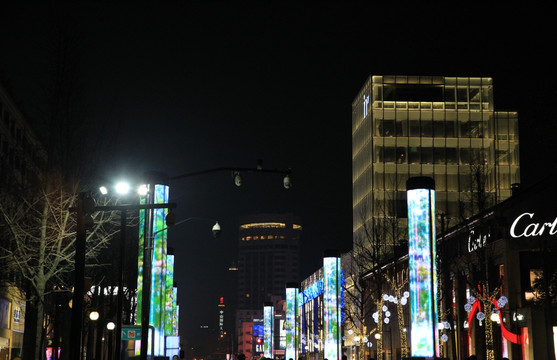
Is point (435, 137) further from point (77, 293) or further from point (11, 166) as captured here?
point (77, 293)

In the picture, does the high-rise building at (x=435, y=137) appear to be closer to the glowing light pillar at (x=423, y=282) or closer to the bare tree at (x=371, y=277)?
the bare tree at (x=371, y=277)

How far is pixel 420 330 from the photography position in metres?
31.1

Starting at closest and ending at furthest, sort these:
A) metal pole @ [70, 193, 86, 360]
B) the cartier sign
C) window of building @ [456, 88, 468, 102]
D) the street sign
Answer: metal pole @ [70, 193, 86, 360]
the street sign
the cartier sign
window of building @ [456, 88, 468, 102]

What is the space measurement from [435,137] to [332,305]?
64594 mm

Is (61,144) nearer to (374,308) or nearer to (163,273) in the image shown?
(163,273)

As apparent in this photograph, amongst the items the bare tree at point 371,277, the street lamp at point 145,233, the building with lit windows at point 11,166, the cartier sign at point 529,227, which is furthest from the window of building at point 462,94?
the street lamp at point 145,233

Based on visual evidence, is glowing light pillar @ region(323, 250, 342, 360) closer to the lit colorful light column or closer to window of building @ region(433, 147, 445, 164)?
the lit colorful light column

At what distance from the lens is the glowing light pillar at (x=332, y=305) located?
50844mm

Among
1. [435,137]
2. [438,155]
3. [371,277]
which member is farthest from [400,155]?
[371,277]

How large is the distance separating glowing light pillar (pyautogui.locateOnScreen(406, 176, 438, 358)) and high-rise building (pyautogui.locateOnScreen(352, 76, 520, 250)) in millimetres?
78553

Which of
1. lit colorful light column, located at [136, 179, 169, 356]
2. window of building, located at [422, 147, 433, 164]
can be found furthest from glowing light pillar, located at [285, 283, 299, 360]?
lit colorful light column, located at [136, 179, 169, 356]

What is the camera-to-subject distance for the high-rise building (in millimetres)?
111125

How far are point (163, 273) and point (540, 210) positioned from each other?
22073 millimetres

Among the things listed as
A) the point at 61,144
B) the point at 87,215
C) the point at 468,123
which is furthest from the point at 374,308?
the point at 87,215
